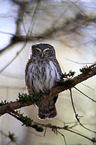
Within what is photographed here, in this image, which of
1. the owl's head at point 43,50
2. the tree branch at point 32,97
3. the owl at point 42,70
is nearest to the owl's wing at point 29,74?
the owl at point 42,70

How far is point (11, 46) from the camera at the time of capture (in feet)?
8.89

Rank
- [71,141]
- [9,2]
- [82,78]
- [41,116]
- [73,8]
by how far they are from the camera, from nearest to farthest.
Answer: [82,78] → [41,116] → [9,2] → [73,8] → [71,141]

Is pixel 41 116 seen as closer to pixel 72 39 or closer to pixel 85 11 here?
pixel 72 39

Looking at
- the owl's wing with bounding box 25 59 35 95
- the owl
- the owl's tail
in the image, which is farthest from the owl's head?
the owl's tail

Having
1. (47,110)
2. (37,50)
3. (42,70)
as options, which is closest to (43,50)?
(37,50)

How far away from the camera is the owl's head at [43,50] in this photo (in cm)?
243

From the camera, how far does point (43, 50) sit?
2.44m

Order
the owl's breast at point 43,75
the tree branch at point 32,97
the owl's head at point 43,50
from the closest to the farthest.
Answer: the tree branch at point 32,97 → the owl's breast at point 43,75 → the owl's head at point 43,50

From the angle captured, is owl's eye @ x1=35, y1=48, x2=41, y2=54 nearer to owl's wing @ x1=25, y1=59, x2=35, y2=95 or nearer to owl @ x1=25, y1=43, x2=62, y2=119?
owl @ x1=25, y1=43, x2=62, y2=119

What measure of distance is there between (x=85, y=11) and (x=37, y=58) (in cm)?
137

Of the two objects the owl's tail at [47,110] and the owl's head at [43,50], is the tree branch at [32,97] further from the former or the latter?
the owl's tail at [47,110]

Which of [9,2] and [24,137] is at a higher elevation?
[9,2]

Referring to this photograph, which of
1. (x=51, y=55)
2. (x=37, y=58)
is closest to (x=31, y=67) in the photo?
(x=37, y=58)

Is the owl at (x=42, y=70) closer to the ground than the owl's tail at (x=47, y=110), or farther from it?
farther from it
